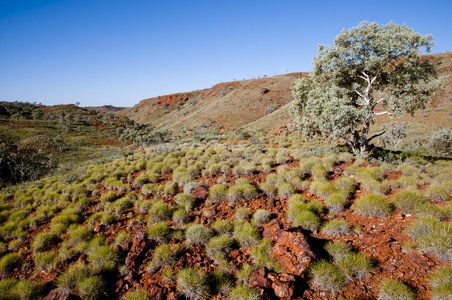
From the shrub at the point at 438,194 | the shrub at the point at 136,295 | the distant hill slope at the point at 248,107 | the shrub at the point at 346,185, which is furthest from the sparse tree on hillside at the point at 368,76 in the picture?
the distant hill slope at the point at 248,107

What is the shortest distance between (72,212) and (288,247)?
824 cm

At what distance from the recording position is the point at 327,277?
3.47m

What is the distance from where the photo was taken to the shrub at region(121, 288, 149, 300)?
3524 mm

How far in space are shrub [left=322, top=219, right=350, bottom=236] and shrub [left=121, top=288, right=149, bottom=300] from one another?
4250 mm

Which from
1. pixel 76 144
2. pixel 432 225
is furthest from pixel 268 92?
pixel 432 225

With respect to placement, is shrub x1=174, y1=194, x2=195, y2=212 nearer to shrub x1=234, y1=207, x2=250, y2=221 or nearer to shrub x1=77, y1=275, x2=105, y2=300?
shrub x1=234, y1=207, x2=250, y2=221

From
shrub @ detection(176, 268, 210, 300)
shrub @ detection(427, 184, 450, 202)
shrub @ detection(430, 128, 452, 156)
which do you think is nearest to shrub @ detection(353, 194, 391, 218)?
shrub @ detection(427, 184, 450, 202)

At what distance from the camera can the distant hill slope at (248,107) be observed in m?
34.7

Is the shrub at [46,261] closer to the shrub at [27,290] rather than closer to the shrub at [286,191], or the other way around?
the shrub at [27,290]

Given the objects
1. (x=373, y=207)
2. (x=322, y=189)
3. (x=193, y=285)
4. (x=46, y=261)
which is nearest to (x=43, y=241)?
(x=46, y=261)

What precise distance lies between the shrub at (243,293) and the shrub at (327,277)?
1139mm

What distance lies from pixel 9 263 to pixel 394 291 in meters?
8.66

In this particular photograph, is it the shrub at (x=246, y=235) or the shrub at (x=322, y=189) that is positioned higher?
the shrub at (x=322, y=189)

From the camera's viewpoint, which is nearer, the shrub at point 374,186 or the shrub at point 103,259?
the shrub at point 103,259
